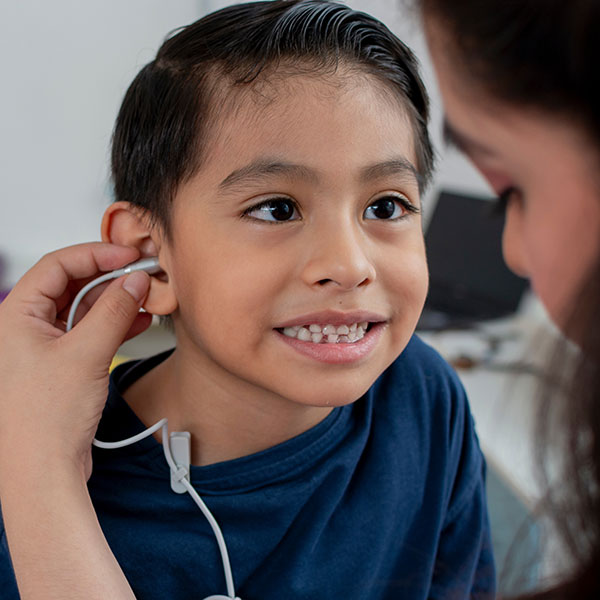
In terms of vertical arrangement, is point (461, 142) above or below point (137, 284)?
above

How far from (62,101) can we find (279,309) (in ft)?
5.24

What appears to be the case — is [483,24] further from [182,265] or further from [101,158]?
[101,158]

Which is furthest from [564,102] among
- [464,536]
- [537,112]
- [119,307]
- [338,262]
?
[464,536]

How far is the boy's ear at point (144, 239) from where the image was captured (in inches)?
35.5

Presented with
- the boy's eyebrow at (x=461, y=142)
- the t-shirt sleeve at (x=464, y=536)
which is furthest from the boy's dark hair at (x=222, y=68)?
the t-shirt sleeve at (x=464, y=536)

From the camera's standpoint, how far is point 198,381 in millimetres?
930

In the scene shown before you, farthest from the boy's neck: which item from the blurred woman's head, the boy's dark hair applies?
the blurred woman's head

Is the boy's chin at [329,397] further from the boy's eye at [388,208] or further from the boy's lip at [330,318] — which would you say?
the boy's eye at [388,208]

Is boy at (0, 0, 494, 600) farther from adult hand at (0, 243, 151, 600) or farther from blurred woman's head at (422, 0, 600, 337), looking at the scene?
blurred woman's head at (422, 0, 600, 337)

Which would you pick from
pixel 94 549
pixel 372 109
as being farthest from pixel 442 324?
pixel 94 549

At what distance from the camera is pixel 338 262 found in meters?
0.76

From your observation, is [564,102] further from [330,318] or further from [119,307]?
[119,307]

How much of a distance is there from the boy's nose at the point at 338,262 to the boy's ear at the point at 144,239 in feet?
0.71

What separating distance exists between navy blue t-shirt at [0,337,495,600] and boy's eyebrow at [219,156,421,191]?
1.10 ft
